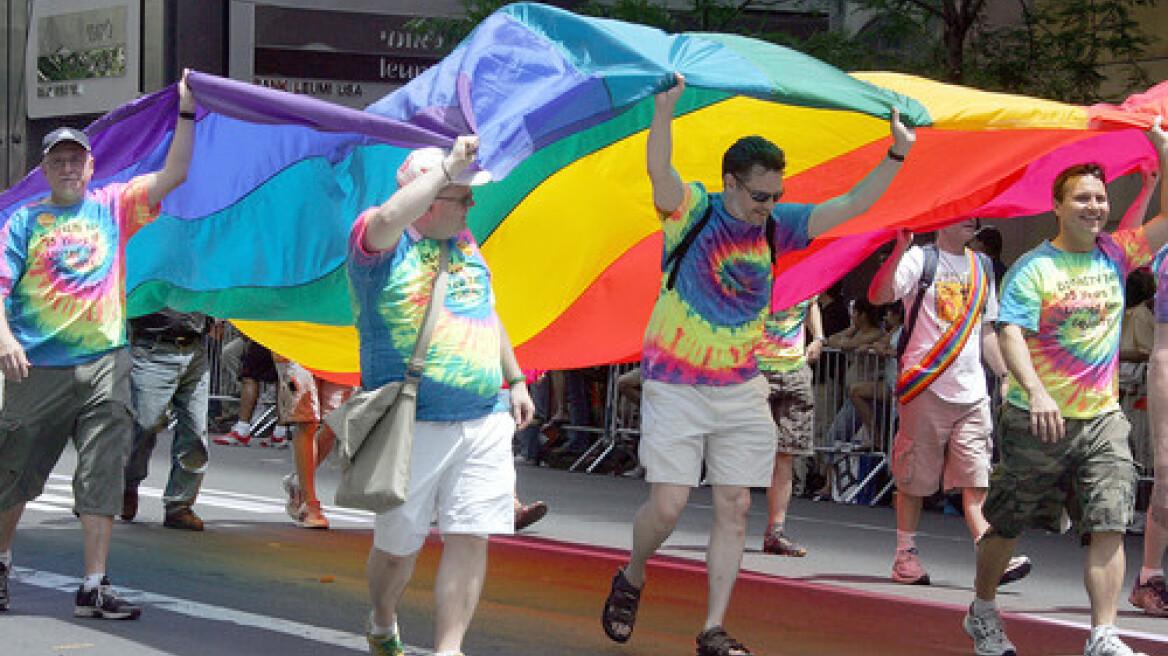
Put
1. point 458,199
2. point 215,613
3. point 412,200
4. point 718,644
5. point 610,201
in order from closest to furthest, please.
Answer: point 412,200 → point 458,199 → point 718,644 → point 215,613 → point 610,201

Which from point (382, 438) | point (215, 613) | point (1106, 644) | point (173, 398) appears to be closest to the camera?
point (382, 438)

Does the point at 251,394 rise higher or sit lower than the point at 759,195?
lower

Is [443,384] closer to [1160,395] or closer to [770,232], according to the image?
[770,232]

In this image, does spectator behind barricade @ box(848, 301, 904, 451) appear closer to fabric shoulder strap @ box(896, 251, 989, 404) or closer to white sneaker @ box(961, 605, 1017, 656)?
fabric shoulder strap @ box(896, 251, 989, 404)

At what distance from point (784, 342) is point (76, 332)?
4.57m

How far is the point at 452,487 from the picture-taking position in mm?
6996

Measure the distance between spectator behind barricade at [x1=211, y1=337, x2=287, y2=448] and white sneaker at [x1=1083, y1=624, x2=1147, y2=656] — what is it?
12706mm

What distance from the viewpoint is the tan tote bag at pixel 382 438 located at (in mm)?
6770

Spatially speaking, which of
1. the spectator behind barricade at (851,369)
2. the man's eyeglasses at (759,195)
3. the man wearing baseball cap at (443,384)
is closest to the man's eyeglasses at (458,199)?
the man wearing baseball cap at (443,384)

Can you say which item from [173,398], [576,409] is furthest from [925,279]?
[576,409]

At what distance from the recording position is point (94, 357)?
865cm

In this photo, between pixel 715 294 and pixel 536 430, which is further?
pixel 536 430

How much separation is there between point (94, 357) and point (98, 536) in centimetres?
76

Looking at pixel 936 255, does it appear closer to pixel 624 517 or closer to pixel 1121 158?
pixel 1121 158
